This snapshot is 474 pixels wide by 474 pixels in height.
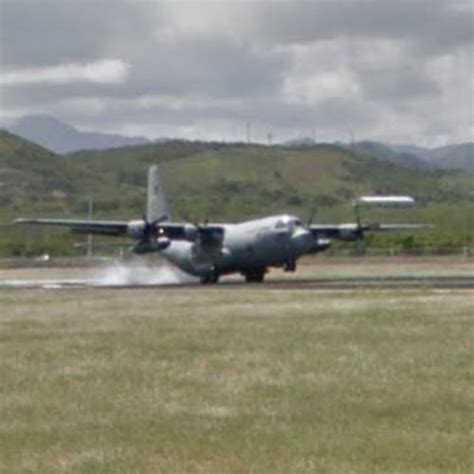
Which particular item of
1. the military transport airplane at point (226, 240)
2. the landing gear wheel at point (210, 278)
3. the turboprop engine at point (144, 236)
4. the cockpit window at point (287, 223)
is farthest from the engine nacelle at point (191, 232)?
the cockpit window at point (287, 223)

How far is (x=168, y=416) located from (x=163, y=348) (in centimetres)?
894

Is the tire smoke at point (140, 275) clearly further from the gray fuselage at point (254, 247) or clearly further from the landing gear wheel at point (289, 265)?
the landing gear wheel at point (289, 265)

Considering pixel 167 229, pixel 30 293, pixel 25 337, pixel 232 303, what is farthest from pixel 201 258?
pixel 25 337

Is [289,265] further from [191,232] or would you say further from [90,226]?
[90,226]

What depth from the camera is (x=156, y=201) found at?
7775 centimetres

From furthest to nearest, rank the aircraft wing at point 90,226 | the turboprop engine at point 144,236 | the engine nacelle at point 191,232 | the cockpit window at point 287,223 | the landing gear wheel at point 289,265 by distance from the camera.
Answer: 1. the turboprop engine at point 144,236
2. the aircraft wing at point 90,226
3. the engine nacelle at point 191,232
4. the landing gear wheel at point 289,265
5. the cockpit window at point 287,223

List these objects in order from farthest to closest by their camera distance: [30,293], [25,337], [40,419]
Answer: [30,293]
[25,337]
[40,419]

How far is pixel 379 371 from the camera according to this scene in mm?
20422

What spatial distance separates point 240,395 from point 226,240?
169 ft

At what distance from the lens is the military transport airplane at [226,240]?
220ft

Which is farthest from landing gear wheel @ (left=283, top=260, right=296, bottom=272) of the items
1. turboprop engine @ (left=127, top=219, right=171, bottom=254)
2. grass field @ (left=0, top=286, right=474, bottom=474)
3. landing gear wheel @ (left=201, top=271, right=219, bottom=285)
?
grass field @ (left=0, top=286, right=474, bottom=474)

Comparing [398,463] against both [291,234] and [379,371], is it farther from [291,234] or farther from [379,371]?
[291,234]

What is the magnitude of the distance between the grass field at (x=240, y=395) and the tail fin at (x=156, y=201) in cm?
4300

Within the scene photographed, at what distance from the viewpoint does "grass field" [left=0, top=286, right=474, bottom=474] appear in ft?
44.8
